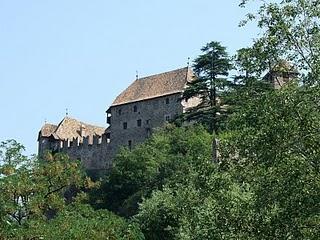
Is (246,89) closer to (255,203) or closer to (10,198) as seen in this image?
(255,203)

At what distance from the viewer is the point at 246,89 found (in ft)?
57.6

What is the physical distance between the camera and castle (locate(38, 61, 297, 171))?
70562 mm

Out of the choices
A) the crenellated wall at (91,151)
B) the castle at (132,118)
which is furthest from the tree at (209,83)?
the crenellated wall at (91,151)

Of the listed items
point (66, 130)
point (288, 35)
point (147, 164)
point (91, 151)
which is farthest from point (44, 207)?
point (66, 130)

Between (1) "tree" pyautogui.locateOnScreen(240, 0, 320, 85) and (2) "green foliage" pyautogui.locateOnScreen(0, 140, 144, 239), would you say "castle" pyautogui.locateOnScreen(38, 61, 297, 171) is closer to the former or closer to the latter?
(2) "green foliage" pyautogui.locateOnScreen(0, 140, 144, 239)

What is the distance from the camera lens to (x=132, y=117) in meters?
74.4

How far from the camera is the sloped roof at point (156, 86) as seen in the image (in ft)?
234

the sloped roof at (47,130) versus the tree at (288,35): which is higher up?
the sloped roof at (47,130)

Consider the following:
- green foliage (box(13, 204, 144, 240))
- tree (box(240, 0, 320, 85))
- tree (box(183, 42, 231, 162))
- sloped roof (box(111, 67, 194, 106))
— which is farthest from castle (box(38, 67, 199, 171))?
tree (box(240, 0, 320, 85))

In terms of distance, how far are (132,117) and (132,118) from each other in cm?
10

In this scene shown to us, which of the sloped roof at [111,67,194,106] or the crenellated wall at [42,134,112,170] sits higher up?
the sloped roof at [111,67,194,106]

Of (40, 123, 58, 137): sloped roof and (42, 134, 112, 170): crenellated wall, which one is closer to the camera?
(42, 134, 112, 170): crenellated wall

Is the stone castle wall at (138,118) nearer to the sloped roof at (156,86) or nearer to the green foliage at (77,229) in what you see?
the sloped roof at (156,86)

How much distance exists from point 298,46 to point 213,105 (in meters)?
40.9
